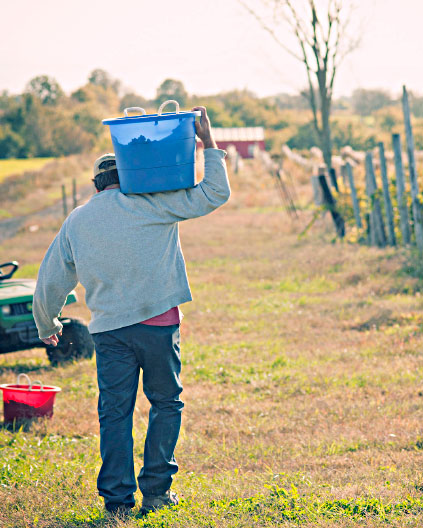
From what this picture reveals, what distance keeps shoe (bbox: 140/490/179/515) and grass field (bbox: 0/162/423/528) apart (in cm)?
7

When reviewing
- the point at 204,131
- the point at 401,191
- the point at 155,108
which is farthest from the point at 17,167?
the point at 204,131

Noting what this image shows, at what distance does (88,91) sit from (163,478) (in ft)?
298

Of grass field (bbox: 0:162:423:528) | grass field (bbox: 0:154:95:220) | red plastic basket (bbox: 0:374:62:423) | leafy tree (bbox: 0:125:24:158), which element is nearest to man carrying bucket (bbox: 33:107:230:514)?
grass field (bbox: 0:162:423:528)

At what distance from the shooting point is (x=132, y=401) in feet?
11.8

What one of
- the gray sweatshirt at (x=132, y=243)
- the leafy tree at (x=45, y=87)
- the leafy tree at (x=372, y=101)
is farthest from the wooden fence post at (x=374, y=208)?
the leafy tree at (x=45, y=87)

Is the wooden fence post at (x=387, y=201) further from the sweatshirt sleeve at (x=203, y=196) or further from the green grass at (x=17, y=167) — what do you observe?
the green grass at (x=17, y=167)

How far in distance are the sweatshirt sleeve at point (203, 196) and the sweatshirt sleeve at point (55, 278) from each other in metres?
0.54

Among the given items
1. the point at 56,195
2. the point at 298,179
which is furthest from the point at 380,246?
the point at 56,195

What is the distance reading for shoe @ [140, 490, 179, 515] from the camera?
3.54m

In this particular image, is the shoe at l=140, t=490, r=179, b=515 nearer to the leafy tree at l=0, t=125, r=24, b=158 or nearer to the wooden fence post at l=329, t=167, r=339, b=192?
the wooden fence post at l=329, t=167, r=339, b=192

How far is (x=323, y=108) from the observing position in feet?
49.7

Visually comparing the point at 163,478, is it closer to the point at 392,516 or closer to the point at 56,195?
the point at 392,516

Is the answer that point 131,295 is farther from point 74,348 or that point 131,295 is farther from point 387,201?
point 387,201

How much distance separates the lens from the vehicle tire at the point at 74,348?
22.8 ft
